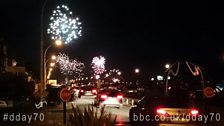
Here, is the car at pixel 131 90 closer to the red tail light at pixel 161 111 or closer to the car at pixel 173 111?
the car at pixel 173 111

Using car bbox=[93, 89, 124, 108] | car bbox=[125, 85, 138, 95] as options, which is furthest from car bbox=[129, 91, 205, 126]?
car bbox=[125, 85, 138, 95]

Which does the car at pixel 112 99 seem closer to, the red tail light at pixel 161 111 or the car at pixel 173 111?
the car at pixel 173 111

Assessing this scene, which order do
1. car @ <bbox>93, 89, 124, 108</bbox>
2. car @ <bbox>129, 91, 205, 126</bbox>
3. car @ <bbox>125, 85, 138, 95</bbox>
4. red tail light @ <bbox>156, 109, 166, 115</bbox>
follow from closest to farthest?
car @ <bbox>129, 91, 205, 126</bbox> → red tail light @ <bbox>156, 109, 166, 115</bbox> → car @ <bbox>93, 89, 124, 108</bbox> → car @ <bbox>125, 85, 138, 95</bbox>

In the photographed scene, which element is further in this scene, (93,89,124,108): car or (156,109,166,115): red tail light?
(93,89,124,108): car

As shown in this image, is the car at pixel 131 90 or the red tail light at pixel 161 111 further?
the car at pixel 131 90

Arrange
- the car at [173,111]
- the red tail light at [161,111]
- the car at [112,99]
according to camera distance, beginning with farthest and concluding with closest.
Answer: the car at [112,99] → the red tail light at [161,111] → the car at [173,111]

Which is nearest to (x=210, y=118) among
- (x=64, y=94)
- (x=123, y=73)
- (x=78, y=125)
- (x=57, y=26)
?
(x=64, y=94)

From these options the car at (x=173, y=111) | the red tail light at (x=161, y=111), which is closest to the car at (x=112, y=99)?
the car at (x=173, y=111)

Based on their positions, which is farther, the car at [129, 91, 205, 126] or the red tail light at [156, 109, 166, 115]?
the red tail light at [156, 109, 166, 115]

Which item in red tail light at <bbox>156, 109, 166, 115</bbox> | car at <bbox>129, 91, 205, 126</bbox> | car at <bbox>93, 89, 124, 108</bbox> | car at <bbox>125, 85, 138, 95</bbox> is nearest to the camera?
car at <bbox>129, 91, 205, 126</bbox>

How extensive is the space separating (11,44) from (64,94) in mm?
63120

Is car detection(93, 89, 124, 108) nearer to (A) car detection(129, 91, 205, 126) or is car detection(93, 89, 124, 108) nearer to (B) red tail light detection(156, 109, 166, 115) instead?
(A) car detection(129, 91, 205, 126)

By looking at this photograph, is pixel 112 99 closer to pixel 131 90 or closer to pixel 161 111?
pixel 161 111

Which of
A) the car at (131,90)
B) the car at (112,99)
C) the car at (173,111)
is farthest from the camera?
the car at (131,90)
